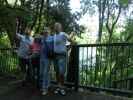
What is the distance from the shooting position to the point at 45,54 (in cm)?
920

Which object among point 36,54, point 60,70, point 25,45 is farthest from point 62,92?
point 25,45

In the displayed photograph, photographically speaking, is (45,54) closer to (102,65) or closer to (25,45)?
(25,45)

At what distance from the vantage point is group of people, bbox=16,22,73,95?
8898mm

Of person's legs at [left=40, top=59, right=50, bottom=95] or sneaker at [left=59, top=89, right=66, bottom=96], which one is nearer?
sneaker at [left=59, top=89, right=66, bottom=96]

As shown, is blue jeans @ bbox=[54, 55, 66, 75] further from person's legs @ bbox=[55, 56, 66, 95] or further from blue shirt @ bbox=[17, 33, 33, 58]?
blue shirt @ bbox=[17, 33, 33, 58]

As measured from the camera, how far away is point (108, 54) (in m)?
8.91

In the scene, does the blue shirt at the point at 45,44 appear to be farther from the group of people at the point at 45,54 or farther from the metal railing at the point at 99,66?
the metal railing at the point at 99,66

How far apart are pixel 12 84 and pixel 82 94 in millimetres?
2970

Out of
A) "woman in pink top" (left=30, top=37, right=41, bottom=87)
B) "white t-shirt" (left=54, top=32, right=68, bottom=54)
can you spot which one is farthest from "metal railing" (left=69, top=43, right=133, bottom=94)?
"woman in pink top" (left=30, top=37, right=41, bottom=87)

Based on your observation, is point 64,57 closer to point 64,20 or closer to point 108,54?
point 108,54

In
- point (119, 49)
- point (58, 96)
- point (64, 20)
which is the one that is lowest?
point (58, 96)

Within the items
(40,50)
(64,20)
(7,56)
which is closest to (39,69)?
(40,50)

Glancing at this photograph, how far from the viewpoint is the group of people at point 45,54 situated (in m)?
8.90

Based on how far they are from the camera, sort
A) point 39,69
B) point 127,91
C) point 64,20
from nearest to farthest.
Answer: point 127,91, point 39,69, point 64,20
